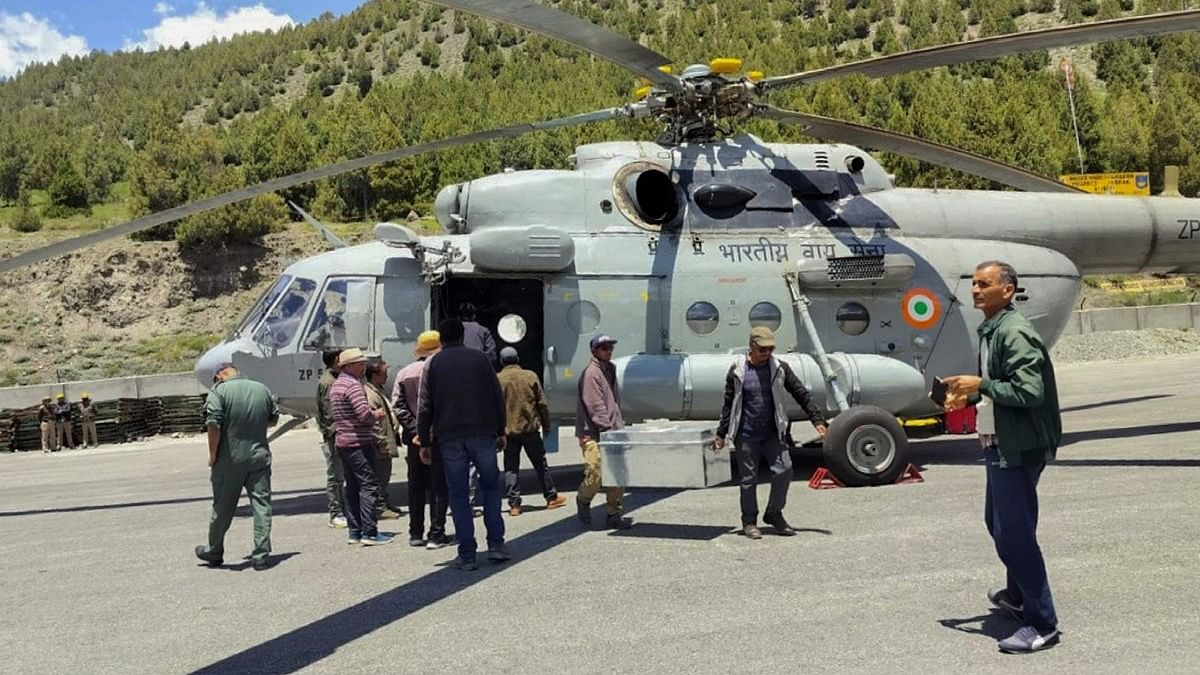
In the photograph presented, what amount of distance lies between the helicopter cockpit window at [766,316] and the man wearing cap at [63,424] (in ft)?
59.3

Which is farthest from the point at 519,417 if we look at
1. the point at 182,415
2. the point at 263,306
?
the point at 182,415

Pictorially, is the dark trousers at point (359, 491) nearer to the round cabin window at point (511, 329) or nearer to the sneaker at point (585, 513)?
the sneaker at point (585, 513)

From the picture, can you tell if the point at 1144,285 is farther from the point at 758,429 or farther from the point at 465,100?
the point at 465,100

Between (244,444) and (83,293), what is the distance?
33.7 meters

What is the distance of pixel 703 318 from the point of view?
403 inches

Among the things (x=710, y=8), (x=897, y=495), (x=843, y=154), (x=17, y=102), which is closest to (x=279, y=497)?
(x=897, y=495)

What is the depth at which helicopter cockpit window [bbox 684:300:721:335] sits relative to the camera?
1022cm

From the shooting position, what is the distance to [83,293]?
1422 inches

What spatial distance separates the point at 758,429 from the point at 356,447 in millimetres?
3254

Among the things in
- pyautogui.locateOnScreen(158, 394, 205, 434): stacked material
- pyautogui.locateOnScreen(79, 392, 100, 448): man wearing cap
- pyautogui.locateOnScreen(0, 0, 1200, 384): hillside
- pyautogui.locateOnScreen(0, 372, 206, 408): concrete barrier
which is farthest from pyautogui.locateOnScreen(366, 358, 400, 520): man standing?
pyautogui.locateOnScreen(0, 0, 1200, 384): hillside

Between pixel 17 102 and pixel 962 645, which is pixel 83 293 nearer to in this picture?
pixel 962 645

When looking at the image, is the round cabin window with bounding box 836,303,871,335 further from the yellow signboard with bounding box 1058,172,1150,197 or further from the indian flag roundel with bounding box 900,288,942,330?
the yellow signboard with bounding box 1058,172,1150,197

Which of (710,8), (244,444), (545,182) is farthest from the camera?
(710,8)

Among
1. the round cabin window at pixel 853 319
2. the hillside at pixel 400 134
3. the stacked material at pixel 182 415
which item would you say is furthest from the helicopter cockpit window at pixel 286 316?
the hillside at pixel 400 134
